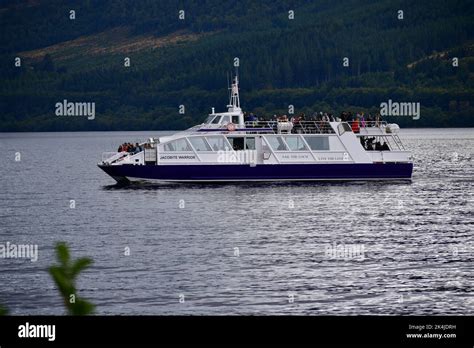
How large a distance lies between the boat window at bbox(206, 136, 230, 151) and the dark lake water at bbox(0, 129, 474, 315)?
3.04 meters

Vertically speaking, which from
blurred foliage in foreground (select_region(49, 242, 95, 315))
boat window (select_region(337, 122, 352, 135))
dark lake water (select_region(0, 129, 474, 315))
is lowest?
dark lake water (select_region(0, 129, 474, 315))

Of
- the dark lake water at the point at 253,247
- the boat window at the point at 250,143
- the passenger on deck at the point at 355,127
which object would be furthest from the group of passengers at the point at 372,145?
the boat window at the point at 250,143

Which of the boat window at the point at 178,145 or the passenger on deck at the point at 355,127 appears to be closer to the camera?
the boat window at the point at 178,145

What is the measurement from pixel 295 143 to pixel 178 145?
353 inches

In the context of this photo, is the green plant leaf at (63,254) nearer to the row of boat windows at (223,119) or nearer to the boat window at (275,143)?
the boat window at (275,143)

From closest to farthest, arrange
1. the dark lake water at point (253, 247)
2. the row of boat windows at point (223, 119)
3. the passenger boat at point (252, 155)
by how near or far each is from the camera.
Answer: the dark lake water at point (253, 247)
the passenger boat at point (252, 155)
the row of boat windows at point (223, 119)

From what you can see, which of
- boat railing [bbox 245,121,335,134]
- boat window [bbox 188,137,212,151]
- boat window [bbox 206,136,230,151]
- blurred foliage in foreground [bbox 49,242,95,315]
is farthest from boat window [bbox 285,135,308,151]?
blurred foliage in foreground [bbox 49,242,95,315]

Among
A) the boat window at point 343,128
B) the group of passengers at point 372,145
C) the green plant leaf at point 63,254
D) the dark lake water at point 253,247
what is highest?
the boat window at point 343,128

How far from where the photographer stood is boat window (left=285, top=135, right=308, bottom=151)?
7994cm

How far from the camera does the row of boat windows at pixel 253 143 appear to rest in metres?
79.0

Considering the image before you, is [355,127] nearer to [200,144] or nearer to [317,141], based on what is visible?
[317,141]

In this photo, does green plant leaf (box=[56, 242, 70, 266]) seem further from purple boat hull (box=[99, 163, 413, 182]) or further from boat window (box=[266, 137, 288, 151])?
boat window (box=[266, 137, 288, 151])

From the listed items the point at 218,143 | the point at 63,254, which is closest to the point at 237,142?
the point at 218,143

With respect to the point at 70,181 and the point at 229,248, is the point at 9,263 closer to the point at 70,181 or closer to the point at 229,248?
the point at 229,248
